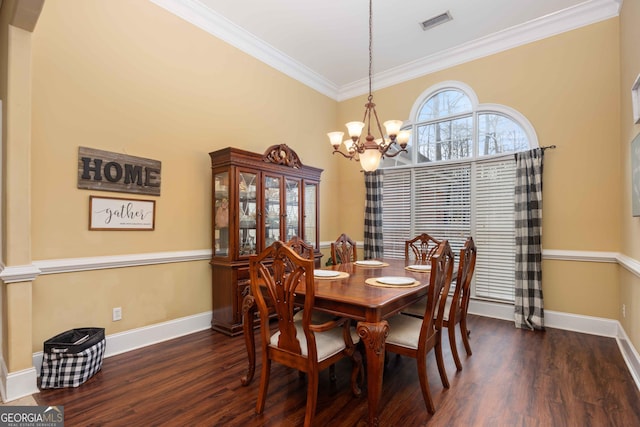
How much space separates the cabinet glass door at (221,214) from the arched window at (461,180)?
8.51 ft

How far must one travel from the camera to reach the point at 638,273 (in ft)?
7.88

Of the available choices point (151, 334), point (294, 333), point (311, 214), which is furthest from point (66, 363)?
point (311, 214)

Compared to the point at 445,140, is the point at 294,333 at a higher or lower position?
lower

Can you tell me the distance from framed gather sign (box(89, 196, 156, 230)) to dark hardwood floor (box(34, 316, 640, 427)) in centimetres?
117

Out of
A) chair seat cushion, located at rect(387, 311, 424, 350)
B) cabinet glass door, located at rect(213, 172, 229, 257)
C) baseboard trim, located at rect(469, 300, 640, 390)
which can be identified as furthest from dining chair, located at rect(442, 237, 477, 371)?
cabinet glass door, located at rect(213, 172, 229, 257)

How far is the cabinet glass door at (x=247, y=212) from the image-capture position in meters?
3.50

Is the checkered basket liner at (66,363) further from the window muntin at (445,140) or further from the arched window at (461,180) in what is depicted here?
the window muntin at (445,140)

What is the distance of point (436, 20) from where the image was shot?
3.69 meters

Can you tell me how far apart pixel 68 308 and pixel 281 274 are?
2.01 metres

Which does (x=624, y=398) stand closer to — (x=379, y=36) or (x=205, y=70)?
(x=379, y=36)

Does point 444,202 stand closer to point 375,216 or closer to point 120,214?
point 375,216

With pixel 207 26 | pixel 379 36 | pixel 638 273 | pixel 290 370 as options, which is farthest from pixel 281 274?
pixel 379 36

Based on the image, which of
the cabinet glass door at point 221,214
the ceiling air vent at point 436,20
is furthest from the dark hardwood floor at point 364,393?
the ceiling air vent at point 436,20

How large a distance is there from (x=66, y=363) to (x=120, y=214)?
1.25m
